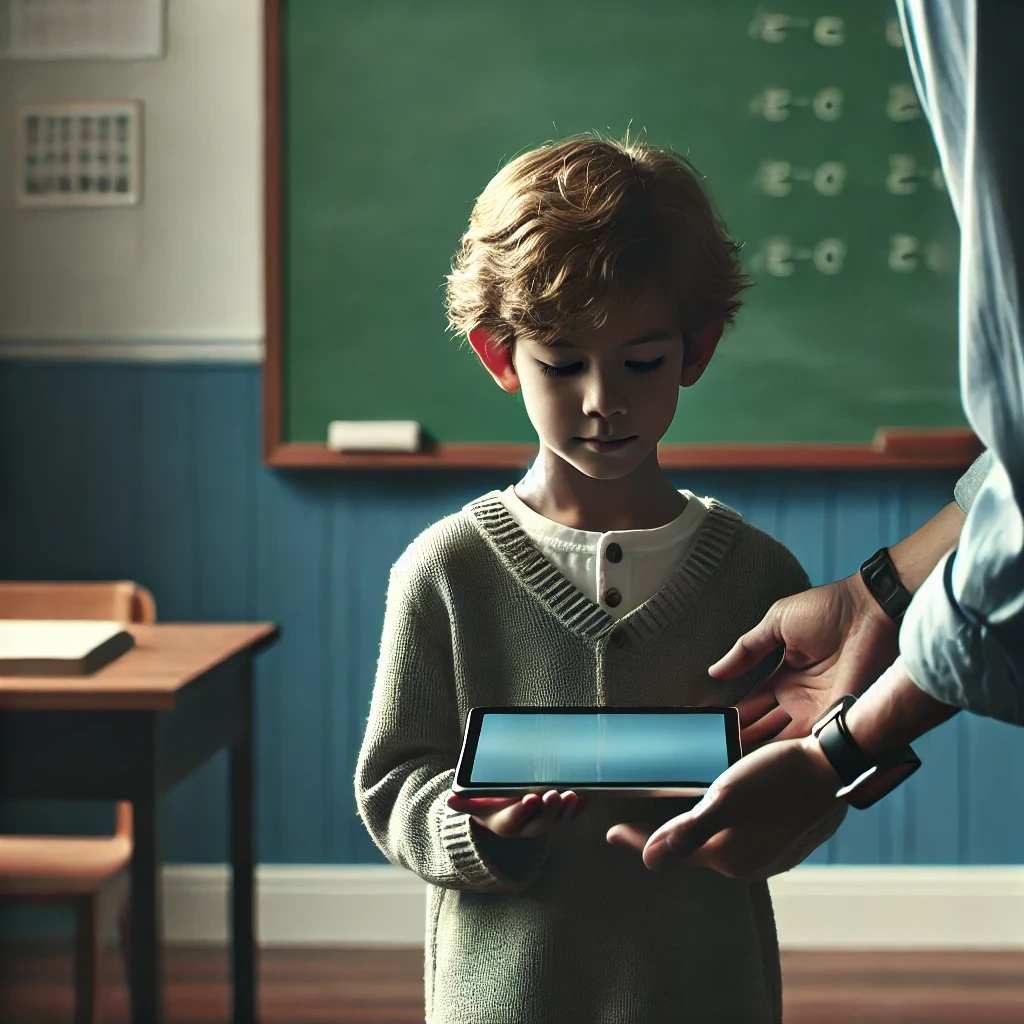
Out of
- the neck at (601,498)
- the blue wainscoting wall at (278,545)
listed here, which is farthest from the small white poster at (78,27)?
the neck at (601,498)

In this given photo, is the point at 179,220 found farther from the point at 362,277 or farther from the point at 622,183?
the point at 622,183

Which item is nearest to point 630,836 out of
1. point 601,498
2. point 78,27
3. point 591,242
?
point 601,498

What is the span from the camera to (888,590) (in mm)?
578

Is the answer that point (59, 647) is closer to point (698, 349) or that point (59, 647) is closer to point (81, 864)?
point (81, 864)

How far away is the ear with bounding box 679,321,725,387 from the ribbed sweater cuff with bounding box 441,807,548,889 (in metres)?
0.22

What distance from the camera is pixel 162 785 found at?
991mm

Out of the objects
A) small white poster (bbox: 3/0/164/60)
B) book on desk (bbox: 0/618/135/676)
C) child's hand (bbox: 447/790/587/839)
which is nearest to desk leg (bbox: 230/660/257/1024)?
book on desk (bbox: 0/618/135/676)

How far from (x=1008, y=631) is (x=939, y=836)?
4.04 ft

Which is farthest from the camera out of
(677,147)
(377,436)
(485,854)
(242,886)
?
(377,436)

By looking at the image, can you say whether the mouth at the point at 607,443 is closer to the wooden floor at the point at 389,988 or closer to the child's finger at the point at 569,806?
the child's finger at the point at 569,806

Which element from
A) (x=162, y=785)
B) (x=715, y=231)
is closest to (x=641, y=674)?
(x=715, y=231)

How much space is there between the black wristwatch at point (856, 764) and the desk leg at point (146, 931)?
2.18ft

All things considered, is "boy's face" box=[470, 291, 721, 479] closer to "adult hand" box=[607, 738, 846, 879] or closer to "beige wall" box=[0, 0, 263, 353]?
"adult hand" box=[607, 738, 846, 879]

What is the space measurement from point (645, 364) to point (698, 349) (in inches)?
1.4
